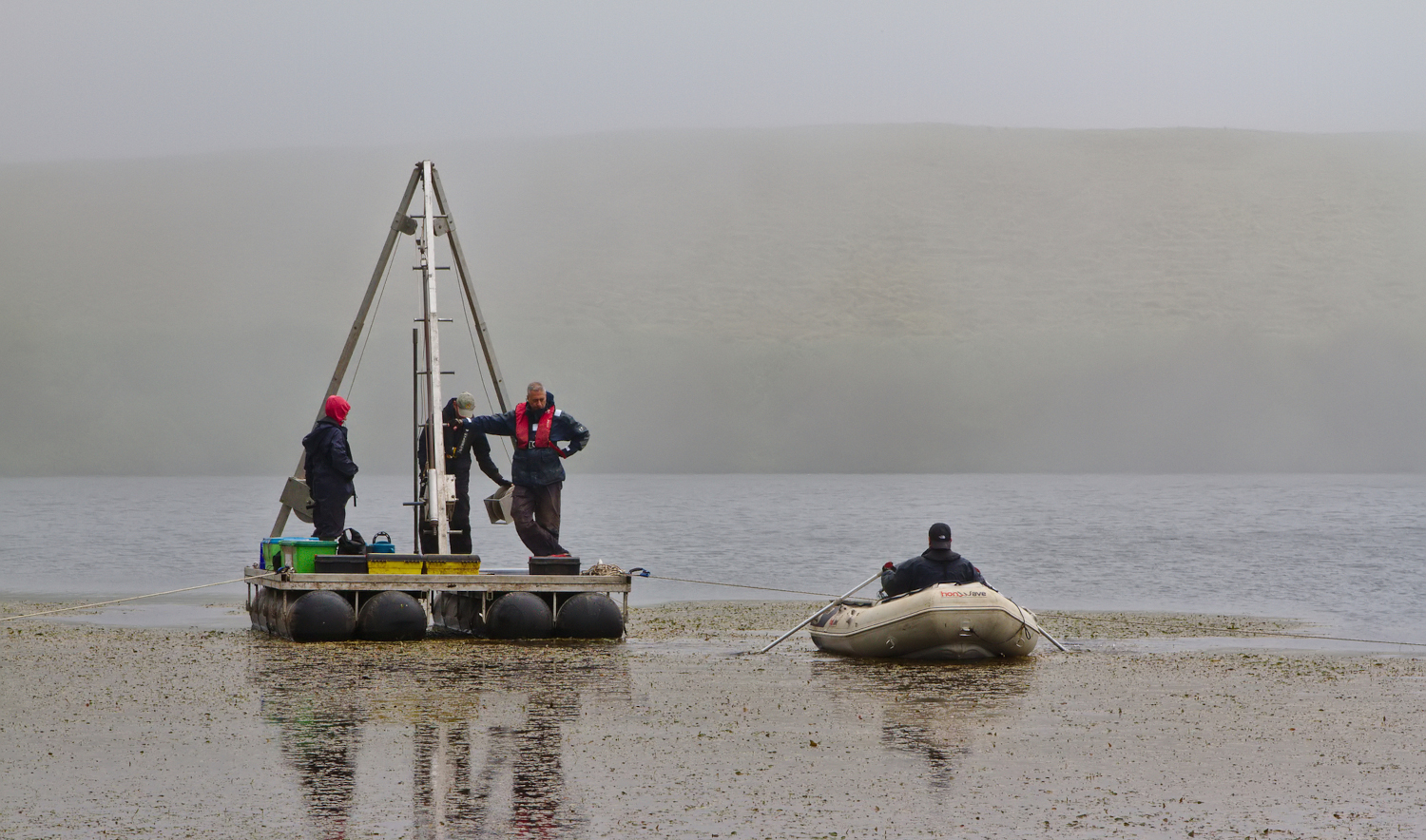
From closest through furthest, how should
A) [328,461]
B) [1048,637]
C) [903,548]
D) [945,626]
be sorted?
[945,626] → [1048,637] → [328,461] → [903,548]

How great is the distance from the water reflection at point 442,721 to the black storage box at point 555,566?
891mm

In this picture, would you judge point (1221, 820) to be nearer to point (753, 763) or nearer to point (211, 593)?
point (753, 763)

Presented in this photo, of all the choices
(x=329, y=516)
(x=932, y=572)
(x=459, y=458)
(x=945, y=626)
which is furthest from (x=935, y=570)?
(x=329, y=516)

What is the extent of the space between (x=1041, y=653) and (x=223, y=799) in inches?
405

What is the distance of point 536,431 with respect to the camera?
17609 millimetres

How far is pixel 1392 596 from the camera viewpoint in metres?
32.2

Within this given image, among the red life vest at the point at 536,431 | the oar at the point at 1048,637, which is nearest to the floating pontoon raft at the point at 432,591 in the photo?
the red life vest at the point at 536,431

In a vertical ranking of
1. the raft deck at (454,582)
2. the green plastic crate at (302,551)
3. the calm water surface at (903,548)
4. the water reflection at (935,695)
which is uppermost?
the green plastic crate at (302,551)

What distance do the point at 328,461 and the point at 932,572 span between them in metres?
6.48

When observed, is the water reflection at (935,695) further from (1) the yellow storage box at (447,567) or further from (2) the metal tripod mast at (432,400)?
(2) the metal tripod mast at (432,400)

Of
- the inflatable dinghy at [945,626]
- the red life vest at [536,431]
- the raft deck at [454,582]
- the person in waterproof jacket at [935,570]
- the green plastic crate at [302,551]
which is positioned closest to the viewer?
the inflatable dinghy at [945,626]

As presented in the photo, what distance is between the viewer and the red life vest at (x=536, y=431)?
17.6 metres

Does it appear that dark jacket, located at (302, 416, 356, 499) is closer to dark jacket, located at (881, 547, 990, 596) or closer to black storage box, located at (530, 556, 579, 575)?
black storage box, located at (530, 556, 579, 575)

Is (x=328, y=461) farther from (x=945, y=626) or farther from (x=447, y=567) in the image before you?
(x=945, y=626)
